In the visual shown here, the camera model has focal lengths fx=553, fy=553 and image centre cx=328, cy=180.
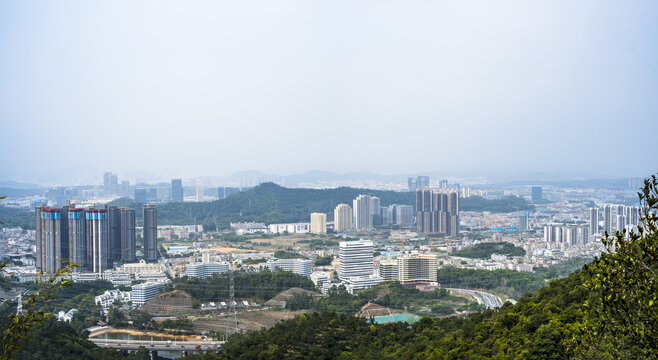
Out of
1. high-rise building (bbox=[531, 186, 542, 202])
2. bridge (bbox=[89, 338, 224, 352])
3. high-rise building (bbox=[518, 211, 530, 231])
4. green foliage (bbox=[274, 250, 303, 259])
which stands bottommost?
bridge (bbox=[89, 338, 224, 352])

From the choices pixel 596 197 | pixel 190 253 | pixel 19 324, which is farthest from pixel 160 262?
pixel 596 197

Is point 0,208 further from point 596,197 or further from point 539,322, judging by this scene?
point 596,197

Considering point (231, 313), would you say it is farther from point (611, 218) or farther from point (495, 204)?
point (495, 204)

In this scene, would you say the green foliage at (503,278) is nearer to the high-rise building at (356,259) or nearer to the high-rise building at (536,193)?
the high-rise building at (356,259)

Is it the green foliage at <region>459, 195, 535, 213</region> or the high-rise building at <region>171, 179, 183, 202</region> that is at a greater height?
the high-rise building at <region>171, 179, 183, 202</region>

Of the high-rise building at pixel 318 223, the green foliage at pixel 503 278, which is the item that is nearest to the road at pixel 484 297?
the green foliage at pixel 503 278

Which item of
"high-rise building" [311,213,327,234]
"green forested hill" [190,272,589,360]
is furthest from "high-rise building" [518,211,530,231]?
"green forested hill" [190,272,589,360]

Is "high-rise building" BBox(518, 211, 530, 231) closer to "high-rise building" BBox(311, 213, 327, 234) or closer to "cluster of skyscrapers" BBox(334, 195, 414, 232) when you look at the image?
"cluster of skyscrapers" BBox(334, 195, 414, 232)

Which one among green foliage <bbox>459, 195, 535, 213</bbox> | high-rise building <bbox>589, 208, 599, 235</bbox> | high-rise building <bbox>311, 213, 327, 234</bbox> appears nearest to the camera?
high-rise building <bbox>589, 208, 599, 235</bbox>
